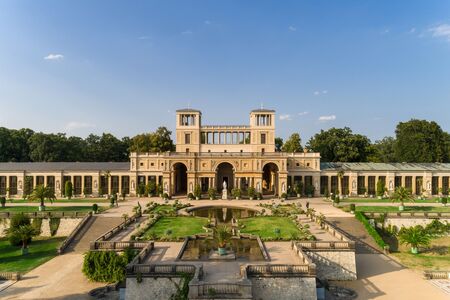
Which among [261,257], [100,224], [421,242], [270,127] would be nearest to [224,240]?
[261,257]

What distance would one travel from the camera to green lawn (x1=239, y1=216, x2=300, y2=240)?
2762 centimetres

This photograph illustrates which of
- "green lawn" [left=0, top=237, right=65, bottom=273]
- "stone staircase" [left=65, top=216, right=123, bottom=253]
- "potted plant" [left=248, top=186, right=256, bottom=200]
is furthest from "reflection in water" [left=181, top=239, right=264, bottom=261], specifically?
"potted plant" [left=248, top=186, right=256, bottom=200]

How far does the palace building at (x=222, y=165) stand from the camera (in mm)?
54906

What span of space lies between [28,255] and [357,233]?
29.3 metres

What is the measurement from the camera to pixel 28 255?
27.1 meters

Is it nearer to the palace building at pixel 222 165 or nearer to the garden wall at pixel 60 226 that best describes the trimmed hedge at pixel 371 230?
the palace building at pixel 222 165

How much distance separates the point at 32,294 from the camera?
1912 centimetres

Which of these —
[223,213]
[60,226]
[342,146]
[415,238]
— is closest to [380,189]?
[342,146]

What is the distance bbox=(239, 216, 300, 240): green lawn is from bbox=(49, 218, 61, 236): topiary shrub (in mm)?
19205

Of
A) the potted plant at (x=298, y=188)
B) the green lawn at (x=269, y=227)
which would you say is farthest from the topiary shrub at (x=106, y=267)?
the potted plant at (x=298, y=188)

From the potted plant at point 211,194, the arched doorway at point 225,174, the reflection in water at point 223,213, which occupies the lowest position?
the reflection in water at point 223,213

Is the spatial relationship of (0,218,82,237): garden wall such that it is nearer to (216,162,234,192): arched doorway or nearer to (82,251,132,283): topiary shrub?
(82,251,132,283): topiary shrub

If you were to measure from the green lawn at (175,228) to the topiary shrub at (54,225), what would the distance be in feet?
35.3

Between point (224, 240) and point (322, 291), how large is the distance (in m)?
6.67
